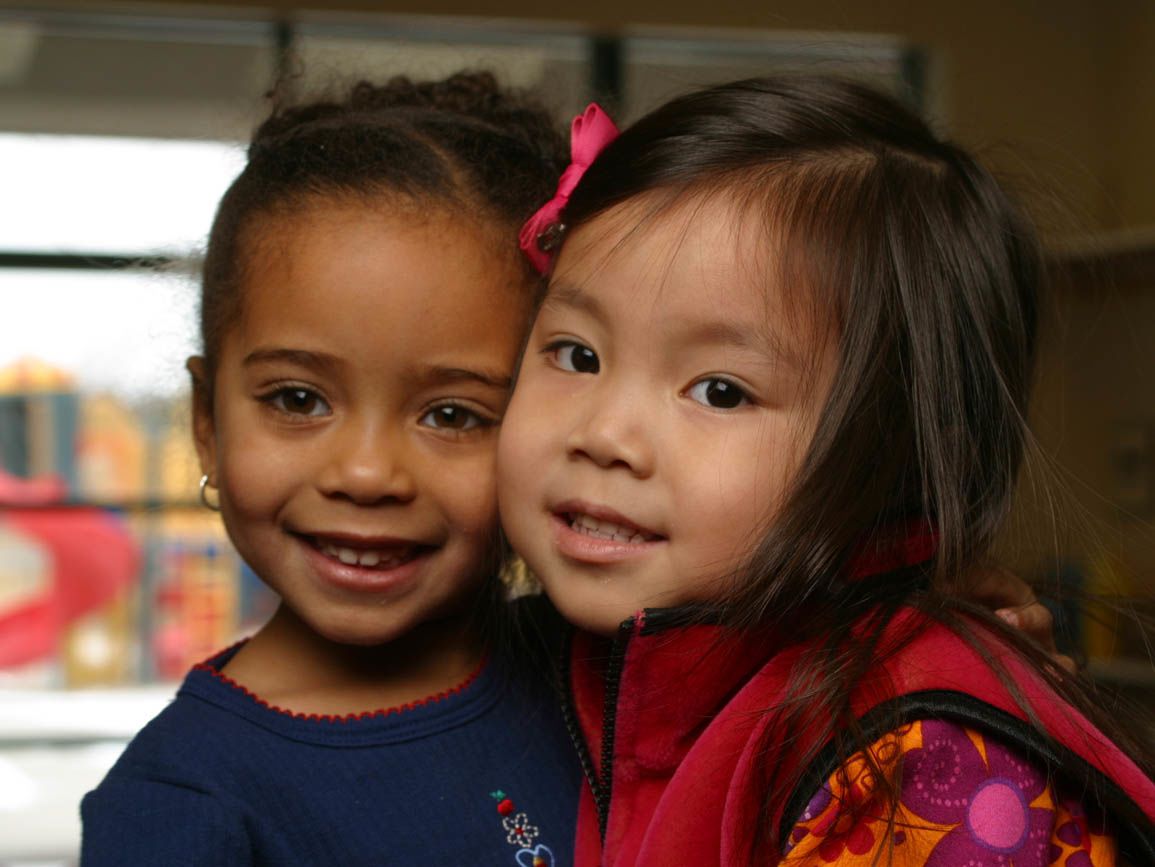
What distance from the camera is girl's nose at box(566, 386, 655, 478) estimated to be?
34.4 inches

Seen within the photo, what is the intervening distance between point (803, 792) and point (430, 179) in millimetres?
550

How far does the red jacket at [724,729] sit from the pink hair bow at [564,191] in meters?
0.32

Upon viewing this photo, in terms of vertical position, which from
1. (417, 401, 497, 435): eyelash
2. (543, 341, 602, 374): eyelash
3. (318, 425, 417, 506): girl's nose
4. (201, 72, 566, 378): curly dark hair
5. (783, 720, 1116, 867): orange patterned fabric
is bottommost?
(783, 720, 1116, 867): orange patterned fabric

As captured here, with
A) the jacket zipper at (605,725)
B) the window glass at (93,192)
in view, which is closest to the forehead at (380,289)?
the jacket zipper at (605,725)

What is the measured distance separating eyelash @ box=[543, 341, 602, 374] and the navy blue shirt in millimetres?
302

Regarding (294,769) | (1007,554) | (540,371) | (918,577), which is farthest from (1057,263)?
(294,769)

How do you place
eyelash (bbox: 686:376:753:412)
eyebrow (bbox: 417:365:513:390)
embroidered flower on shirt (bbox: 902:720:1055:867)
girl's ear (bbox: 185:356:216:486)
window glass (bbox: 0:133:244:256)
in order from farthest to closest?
window glass (bbox: 0:133:244:256), girl's ear (bbox: 185:356:216:486), eyebrow (bbox: 417:365:513:390), eyelash (bbox: 686:376:753:412), embroidered flower on shirt (bbox: 902:720:1055:867)

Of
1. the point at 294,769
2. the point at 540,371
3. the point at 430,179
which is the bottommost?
the point at 294,769

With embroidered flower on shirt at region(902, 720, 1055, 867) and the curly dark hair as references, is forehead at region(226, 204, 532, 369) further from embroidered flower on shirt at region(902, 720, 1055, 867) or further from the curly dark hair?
embroidered flower on shirt at region(902, 720, 1055, 867)

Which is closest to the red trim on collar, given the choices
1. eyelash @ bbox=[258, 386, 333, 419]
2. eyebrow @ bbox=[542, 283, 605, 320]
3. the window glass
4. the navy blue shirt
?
the navy blue shirt

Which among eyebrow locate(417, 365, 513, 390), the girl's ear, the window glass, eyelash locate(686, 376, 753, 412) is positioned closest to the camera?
eyelash locate(686, 376, 753, 412)

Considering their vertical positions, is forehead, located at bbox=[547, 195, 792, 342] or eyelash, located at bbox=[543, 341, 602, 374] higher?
forehead, located at bbox=[547, 195, 792, 342]

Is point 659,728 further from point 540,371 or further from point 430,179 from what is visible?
point 430,179

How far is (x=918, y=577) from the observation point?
93cm
